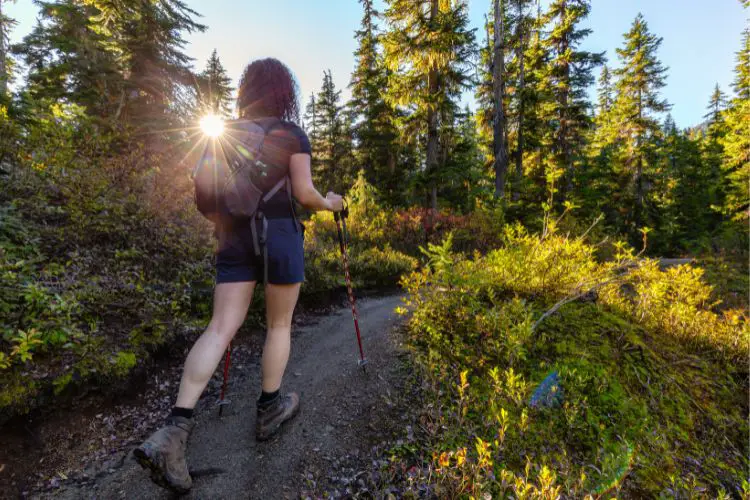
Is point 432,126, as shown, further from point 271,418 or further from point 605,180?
point 605,180

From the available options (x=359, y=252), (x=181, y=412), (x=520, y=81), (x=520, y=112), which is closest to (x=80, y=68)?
(x=359, y=252)

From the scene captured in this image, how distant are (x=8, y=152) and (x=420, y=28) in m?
12.4

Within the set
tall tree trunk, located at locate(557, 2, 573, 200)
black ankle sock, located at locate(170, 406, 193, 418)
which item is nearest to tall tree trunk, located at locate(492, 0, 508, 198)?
tall tree trunk, located at locate(557, 2, 573, 200)

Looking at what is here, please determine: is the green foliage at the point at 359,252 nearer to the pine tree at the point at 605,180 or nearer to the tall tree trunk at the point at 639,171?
the pine tree at the point at 605,180

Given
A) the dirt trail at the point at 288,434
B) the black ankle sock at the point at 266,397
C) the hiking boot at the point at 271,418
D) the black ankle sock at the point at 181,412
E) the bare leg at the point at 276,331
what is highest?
the bare leg at the point at 276,331

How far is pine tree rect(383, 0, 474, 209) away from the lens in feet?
38.2

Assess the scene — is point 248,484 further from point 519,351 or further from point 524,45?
point 524,45

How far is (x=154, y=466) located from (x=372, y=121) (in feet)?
71.5

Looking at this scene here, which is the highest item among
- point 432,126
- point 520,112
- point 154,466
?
point 520,112

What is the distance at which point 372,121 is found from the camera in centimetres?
2127

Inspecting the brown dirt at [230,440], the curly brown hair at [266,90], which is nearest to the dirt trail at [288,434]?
the brown dirt at [230,440]

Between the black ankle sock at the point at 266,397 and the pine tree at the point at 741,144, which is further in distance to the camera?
the pine tree at the point at 741,144

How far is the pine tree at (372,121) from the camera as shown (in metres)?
21.2

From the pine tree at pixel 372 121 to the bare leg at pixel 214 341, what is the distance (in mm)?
18953
